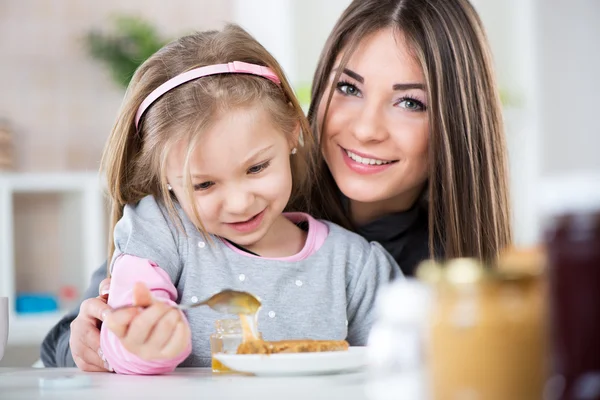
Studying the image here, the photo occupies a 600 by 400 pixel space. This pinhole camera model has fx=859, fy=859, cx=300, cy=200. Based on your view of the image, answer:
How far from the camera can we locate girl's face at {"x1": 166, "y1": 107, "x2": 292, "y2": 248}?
1.54 metres

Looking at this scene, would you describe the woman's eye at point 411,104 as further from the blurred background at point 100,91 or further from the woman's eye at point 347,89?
the blurred background at point 100,91

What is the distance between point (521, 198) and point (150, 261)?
12.8 feet

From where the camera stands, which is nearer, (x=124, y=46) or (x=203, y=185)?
(x=203, y=185)

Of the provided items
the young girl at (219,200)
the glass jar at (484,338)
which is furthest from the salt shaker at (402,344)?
the young girl at (219,200)

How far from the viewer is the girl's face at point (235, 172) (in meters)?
1.54

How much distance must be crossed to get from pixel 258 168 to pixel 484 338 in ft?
3.26

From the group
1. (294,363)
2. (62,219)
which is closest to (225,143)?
(294,363)

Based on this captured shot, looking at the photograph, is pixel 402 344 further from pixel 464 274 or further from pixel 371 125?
pixel 371 125

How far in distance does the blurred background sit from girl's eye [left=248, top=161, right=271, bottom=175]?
2712mm

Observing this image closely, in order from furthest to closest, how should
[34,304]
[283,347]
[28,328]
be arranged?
[34,304] → [28,328] → [283,347]

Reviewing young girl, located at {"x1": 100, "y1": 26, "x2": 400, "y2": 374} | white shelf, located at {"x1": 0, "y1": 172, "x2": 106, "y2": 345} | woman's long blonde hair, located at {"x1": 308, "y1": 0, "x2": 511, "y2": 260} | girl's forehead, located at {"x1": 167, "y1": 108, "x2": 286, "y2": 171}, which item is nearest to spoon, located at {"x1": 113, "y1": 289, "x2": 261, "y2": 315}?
young girl, located at {"x1": 100, "y1": 26, "x2": 400, "y2": 374}

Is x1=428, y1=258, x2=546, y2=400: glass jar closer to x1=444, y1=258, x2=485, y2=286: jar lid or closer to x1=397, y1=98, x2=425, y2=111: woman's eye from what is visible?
x1=444, y1=258, x2=485, y2=286: jar lid

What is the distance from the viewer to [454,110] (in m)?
1.96

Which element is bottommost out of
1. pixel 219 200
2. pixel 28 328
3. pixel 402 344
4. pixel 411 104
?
pixel 28 328
